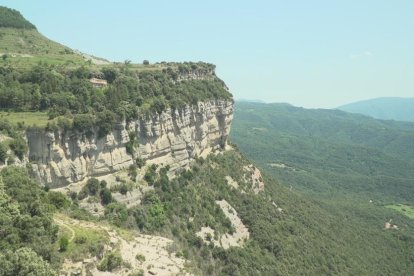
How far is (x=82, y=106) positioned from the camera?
62719mm

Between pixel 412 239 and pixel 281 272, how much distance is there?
7443 cm

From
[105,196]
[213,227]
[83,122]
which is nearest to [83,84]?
[83,122]

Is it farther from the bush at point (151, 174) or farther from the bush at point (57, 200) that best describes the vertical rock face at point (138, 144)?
the bush at point (57, 200)

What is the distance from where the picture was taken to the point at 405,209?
181m

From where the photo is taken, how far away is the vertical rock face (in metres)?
53.6

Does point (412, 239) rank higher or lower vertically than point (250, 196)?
lower

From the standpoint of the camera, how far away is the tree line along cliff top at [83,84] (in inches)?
2409

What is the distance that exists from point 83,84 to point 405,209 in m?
150

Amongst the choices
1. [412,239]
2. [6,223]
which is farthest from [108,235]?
[412,239]

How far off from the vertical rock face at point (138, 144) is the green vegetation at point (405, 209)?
107 meters

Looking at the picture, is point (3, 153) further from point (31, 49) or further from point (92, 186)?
point (31, 49)

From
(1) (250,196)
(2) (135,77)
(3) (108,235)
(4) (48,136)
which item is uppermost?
(2) (135,77)

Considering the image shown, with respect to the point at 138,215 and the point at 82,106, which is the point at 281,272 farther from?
the point at 82,106

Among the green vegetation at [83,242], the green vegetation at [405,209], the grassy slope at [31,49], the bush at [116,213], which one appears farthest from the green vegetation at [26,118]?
the green vegetation at [405,209]
